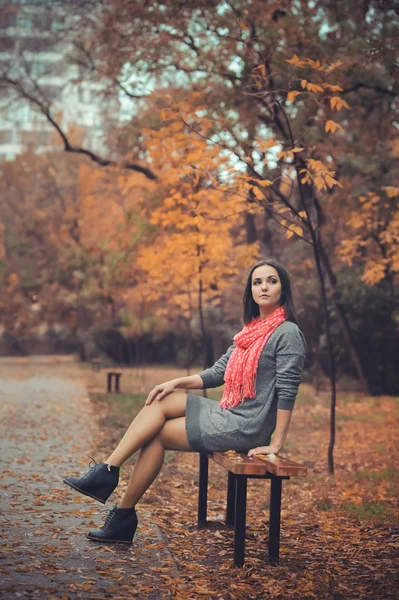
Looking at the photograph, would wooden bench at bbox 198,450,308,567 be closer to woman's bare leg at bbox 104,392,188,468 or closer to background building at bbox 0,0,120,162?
woman's bare leg at bbox 104,392,188,468

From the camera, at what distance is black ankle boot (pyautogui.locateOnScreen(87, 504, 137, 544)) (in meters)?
5.20

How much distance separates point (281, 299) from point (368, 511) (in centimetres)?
236

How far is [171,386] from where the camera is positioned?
5.21 metres

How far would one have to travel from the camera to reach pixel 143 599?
4.16m

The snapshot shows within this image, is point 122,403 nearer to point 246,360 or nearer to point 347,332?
point 347,332

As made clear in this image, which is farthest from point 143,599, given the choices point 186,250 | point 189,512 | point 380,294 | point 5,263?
point 5,263

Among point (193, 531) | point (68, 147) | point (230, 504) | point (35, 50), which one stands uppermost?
point (35, 50)

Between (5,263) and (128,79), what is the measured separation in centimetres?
2502

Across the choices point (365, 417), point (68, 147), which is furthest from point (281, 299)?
point (68, 147)

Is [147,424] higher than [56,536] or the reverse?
higher

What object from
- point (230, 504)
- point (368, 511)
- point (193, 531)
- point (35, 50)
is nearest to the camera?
point (193, 531)

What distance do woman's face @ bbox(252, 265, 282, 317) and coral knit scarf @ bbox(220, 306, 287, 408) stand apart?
0.21 feet

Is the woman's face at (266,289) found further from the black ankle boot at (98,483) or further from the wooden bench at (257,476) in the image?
the black ankle boot at (98,483)

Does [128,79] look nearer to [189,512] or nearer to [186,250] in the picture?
[186,250]
